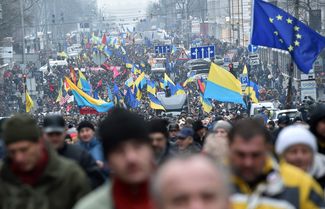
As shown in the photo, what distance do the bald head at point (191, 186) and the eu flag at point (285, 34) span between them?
15.5 metres

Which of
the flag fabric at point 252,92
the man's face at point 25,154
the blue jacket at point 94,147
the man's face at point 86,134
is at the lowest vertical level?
the flag fabric at point 252,92

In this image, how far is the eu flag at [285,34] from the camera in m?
19.6

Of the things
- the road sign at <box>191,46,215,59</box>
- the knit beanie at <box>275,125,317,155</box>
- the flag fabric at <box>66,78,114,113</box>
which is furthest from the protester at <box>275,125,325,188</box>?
the road sign at <box>191,46,215,59</box>

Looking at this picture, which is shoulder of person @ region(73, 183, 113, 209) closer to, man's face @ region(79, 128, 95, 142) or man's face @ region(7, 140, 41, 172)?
man's face @ region(7, 140, 41, 172)

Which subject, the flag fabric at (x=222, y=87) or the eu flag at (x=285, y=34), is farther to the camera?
the flag fabric at (x=222, y=87)

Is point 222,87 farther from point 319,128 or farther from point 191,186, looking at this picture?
point 191,186

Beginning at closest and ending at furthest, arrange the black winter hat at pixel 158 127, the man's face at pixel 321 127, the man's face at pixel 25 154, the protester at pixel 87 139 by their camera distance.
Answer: the man's face at pixel 25 154, the man's face at pixel 321 127, the black winter hat at pixel 158 127, the protester at pixel 87 139

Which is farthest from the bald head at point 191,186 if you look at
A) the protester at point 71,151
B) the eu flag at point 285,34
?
the eu flag at point 285,34

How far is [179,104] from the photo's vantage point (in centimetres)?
4341

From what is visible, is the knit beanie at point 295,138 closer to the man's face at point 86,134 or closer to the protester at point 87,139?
the protester at point 87,139

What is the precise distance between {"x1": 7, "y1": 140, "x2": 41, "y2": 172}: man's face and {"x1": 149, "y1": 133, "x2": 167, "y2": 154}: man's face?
2347 millimetres

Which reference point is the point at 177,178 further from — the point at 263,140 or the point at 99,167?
the point at 99,167

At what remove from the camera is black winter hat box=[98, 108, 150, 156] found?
15.7ft

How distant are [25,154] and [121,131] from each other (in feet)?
2.90
